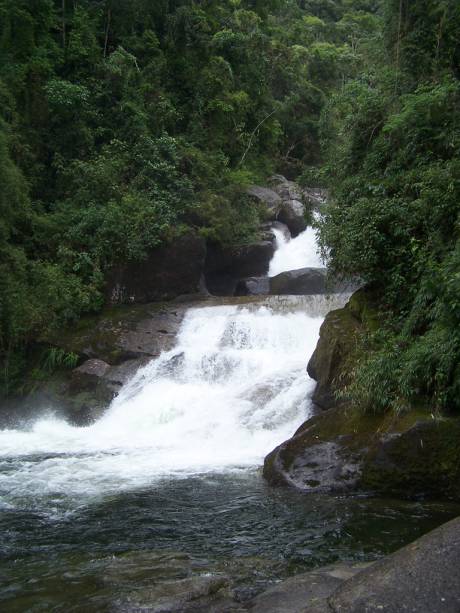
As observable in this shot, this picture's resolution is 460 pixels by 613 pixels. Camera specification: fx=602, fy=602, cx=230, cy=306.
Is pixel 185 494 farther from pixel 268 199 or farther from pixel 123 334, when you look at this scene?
pixel 268 199

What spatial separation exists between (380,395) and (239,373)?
5.97 meters

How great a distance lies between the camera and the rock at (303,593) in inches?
177

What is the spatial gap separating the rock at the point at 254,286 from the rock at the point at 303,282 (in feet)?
4.00

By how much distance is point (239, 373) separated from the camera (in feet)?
46.7

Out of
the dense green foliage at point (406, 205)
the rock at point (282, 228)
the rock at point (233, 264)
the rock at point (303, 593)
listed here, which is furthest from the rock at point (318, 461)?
the rock at point (282, 228)

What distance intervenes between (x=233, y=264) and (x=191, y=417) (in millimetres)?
9534

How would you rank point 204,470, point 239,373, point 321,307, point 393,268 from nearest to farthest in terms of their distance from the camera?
point 204,470 → point 393,268 → point 239,373 → point 321,307

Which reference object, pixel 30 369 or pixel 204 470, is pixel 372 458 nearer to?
pixel 204 470

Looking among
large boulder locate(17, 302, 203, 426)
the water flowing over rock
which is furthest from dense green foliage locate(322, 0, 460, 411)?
large boulder locate(17, 302, 203, 426)

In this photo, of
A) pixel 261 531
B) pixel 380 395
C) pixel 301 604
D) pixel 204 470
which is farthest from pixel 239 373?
pixel 301 604

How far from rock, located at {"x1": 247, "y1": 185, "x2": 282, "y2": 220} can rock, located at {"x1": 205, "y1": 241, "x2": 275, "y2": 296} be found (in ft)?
7.56

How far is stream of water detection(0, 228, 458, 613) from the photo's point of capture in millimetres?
5961

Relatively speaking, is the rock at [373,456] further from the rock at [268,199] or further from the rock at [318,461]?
the rock at [268,199]

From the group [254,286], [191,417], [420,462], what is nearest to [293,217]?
[254,286]
